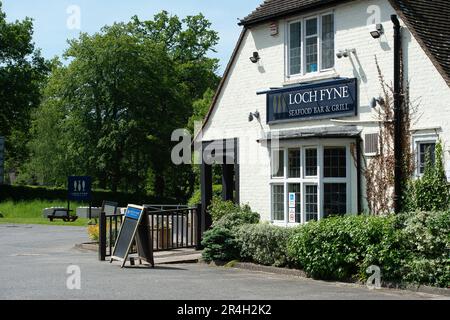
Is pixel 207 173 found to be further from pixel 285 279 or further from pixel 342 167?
pixel 285 279

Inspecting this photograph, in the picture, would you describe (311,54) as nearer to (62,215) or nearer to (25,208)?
(62,215)

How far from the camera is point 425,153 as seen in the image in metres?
14.8

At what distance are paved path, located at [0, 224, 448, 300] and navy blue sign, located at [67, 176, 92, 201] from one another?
1873 cm

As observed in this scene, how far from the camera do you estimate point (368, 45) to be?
16.1 metres

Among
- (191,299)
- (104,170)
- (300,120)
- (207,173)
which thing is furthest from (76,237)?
(104,170)

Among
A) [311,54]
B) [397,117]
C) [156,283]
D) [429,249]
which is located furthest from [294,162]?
[156,283]

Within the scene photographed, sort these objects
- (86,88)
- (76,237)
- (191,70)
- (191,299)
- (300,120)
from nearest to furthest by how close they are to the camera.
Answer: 1. (191,299)
2. (300,120)
3. (76,237)
4. (86,88)
5. (191,70)

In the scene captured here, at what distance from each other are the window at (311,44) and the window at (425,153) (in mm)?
3203

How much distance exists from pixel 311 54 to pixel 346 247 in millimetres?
5571

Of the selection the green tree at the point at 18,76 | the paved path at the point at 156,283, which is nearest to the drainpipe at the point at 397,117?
the paved path at the point at 156,283

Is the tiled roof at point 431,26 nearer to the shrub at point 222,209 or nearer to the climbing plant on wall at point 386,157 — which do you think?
the climbing plant on wall at point 386,157

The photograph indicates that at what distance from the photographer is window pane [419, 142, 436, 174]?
14.7 metres

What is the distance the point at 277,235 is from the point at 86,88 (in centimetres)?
4348

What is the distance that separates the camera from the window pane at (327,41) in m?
17.1
